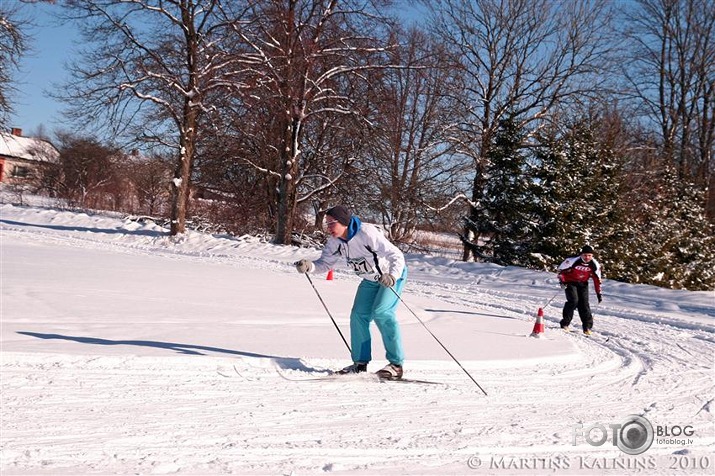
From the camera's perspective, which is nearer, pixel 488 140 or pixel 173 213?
pixel 173 213

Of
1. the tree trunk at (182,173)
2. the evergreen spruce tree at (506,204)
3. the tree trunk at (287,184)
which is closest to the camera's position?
the evergreen spruce tree at (506,204)

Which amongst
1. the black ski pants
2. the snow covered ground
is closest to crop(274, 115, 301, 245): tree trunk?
the snow covered ground

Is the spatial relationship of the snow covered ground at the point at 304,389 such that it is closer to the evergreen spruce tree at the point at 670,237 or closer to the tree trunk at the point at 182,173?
the tree trunk at the point at 182,173

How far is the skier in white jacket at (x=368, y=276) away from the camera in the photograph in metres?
6.02

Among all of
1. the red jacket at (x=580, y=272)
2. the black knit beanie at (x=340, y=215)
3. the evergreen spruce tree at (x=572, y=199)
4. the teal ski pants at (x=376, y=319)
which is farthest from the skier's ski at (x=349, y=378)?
the evergreen spruce tree at (x=572, y=199)

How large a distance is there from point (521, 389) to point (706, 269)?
26958 millimetres

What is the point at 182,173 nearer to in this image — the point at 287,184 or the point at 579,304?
the point at 287,184

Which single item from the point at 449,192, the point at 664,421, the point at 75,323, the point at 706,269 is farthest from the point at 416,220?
the point at 664,421

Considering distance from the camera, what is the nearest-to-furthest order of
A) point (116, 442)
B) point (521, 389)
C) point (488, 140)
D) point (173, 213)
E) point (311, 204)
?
point (116, 442) → point (521, 389) → point (173, 213) → point (488, 140) → point (311, 204)

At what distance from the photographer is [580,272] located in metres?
10.8

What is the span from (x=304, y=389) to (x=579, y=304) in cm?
642

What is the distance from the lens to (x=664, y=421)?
5.25 meters

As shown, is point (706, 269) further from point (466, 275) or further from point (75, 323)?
point (75, 323)

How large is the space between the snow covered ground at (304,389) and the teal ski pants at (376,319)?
0.33 m
